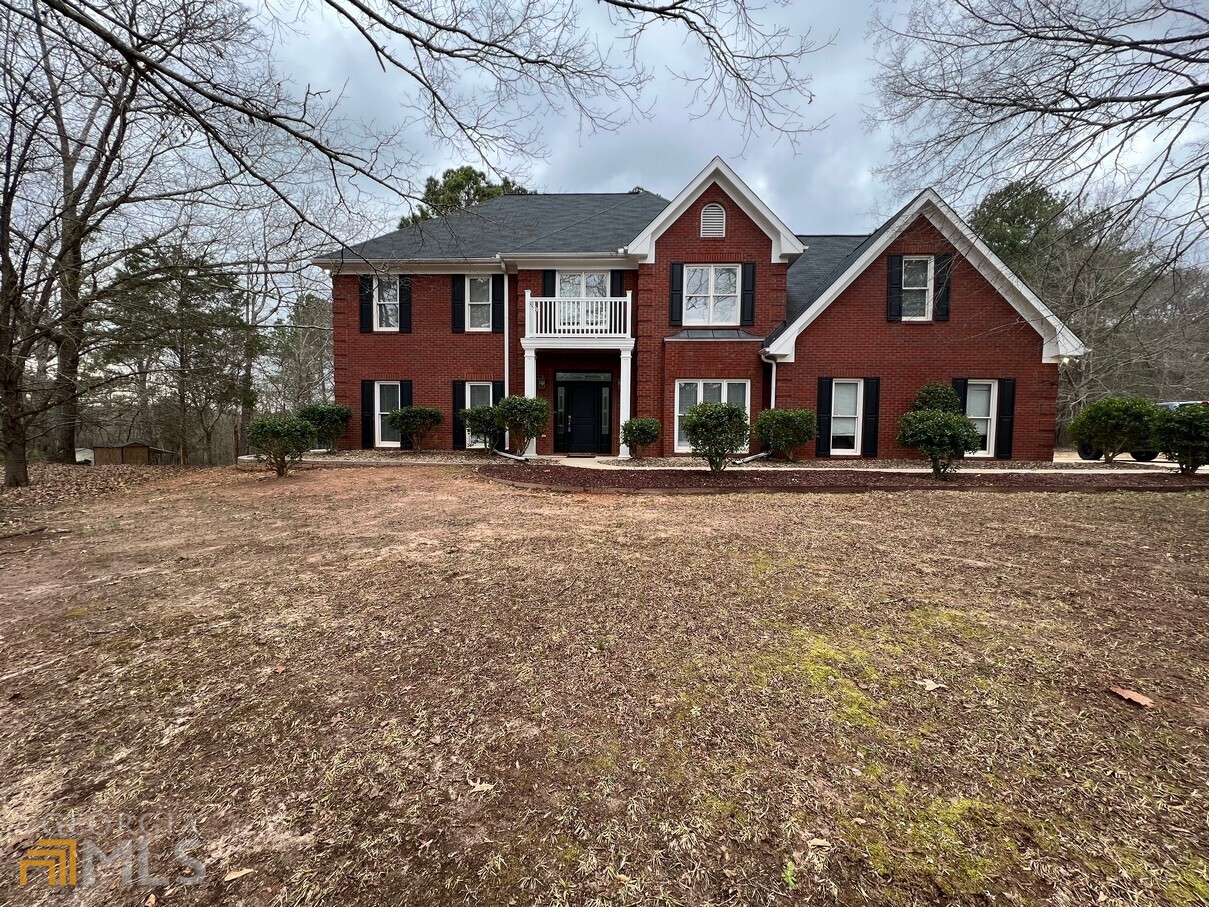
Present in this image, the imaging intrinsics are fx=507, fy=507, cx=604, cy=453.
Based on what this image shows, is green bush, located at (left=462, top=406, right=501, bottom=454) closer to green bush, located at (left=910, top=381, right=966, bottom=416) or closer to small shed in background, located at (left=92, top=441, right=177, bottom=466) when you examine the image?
green bush, located at (left=910, top=381, right=966, bottom=416)

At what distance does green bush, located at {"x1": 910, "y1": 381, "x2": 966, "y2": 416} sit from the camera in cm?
1211

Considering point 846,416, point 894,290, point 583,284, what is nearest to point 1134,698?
point 846,416

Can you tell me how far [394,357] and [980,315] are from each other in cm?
1563

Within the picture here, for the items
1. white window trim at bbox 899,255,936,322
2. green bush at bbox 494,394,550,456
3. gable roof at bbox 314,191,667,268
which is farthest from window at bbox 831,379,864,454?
green bush at bbox 494,394,550,456

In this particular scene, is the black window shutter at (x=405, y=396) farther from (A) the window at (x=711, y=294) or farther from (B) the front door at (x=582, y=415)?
(A) the window at (x=711, y=294)

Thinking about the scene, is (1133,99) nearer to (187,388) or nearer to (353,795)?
(353,795)

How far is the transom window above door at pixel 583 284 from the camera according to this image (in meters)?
14.2

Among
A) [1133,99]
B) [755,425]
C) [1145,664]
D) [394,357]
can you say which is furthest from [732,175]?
[1145,664]

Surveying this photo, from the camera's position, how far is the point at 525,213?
16984mm

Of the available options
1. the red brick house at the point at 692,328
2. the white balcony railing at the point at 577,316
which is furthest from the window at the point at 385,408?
the white balcony railing at the point at 577,316

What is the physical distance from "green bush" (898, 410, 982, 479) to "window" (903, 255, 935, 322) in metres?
4.36

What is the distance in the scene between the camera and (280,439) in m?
9.80

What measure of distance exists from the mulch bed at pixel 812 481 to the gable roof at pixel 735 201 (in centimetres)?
631

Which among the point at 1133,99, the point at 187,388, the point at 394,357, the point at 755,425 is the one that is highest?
the point at 1133,99
